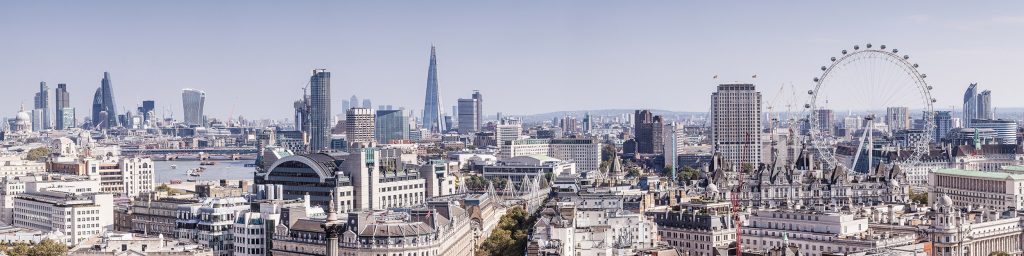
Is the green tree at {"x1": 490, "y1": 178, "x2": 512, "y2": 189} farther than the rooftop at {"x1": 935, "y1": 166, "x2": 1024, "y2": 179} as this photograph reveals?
Yes

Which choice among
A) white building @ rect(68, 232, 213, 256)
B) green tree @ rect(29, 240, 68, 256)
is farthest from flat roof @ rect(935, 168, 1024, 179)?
green tree @ rect(29, 240, 68, 256)

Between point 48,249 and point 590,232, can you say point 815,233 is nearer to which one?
point 590,232

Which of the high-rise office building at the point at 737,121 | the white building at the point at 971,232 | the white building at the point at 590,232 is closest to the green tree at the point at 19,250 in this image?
the white building at the point at 590,232

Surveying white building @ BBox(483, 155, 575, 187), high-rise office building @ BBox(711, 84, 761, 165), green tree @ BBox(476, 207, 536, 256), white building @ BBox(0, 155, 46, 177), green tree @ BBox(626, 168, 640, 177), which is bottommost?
green tree @ BBox(476, 207, 536, 256)

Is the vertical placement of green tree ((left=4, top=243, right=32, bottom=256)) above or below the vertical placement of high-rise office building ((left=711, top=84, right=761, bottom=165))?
below

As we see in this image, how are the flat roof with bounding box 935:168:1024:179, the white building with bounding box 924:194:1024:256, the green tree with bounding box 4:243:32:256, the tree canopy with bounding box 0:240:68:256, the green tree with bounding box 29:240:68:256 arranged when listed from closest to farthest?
the green tree with bounding box 4:243:32:256
the tree canopy with bounding box 0:240:68:256
the green tree with bounding box 29:240:68:256
the white building with bounding box 924:194:1024:256
the flat roof with bounding box 935:168:1024:179

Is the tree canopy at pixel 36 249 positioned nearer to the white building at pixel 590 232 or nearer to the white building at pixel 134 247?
the white building at pixel 134 247

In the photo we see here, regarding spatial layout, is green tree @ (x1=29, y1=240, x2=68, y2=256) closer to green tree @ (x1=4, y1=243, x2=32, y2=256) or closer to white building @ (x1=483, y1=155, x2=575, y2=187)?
green tree @ (x1=4, y1=243, x2=32, y2=256)

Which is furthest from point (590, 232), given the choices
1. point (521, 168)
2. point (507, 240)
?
point (521, 168)
